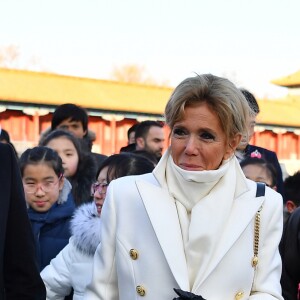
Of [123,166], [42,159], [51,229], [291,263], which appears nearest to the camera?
[291,263]

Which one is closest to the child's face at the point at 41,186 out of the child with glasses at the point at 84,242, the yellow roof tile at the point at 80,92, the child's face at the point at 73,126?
the child with glasses at the point at 84,242

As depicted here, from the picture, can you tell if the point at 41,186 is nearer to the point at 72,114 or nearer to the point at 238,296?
the point at 238,296

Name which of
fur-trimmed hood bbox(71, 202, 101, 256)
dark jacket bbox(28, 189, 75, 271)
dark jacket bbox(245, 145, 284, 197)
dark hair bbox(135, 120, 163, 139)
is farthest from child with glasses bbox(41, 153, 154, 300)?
dark hair bbox(135, 120, 163, 139)

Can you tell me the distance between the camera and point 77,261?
2715 mm

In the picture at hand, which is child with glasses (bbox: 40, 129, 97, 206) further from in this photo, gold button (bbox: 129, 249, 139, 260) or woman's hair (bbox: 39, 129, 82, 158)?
gold button (bbox: 129, 249, 139, 260)

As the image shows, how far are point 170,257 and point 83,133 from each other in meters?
3.21

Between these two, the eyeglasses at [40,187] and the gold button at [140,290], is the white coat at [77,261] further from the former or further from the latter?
the gold button at [140,290]

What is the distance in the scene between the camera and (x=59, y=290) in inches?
109

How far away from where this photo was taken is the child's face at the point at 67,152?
4.02 metres

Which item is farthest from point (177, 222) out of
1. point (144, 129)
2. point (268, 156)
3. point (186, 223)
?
point (144, 129)

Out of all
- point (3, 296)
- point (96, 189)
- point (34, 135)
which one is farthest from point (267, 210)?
point (34, 135)

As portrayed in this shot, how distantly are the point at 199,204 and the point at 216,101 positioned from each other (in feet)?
0.97

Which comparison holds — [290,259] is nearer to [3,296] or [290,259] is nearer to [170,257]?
[170,257]

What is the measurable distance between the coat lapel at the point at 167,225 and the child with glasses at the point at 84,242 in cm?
78
